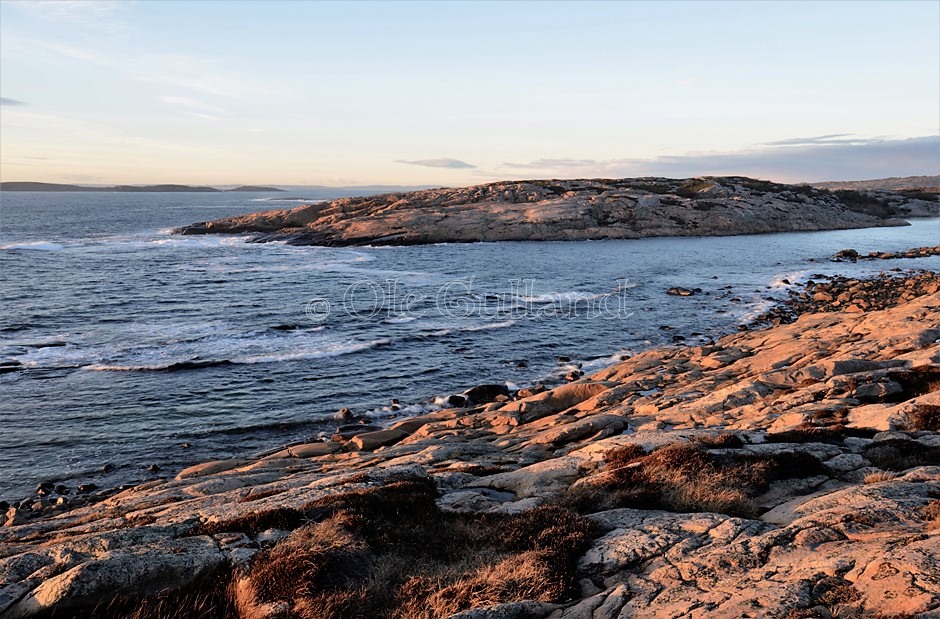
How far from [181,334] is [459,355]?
20454 millimetres

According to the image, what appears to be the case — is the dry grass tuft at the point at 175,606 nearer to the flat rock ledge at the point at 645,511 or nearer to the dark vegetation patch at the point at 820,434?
the flat rock ledge at the point at 645,511

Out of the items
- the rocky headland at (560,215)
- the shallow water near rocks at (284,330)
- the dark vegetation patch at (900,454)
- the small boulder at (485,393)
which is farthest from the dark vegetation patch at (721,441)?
the rocky headland at (560,215)

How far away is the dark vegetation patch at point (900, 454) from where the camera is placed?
474 inches

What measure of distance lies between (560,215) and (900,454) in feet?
347

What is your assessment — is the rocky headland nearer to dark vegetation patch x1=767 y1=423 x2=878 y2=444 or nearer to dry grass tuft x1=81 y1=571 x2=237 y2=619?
dark vegetation patch x1=767 y1=423 x2=878 y2=444

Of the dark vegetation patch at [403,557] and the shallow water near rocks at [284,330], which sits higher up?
the dark vegetation patch at [403,557]

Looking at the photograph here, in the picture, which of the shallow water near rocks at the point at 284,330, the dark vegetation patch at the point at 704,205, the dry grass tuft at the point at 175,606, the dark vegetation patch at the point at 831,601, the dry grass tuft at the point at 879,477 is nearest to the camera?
the dark vegetation patch at the point at 831,601

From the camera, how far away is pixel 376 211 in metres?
123

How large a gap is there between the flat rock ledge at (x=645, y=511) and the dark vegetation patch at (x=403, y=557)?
2.7 inches

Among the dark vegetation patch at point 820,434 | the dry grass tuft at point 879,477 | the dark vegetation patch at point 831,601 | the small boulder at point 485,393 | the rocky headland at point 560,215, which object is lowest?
the small boulder at point 485,393

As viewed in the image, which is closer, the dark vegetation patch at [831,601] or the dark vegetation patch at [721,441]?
the dark vegetation patch at [831,601]

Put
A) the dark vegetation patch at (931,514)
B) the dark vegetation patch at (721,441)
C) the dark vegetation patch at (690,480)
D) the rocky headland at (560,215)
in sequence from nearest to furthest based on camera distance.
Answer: the dark vegetation patch at (931,514) → the dark vegetation patch at (690,480) → the dark vegetation patch at (721,441) → the rocky headland at (560,215)

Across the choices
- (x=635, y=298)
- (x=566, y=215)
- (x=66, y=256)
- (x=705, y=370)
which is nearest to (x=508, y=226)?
(x=566, y=215)

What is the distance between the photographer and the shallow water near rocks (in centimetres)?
2602
